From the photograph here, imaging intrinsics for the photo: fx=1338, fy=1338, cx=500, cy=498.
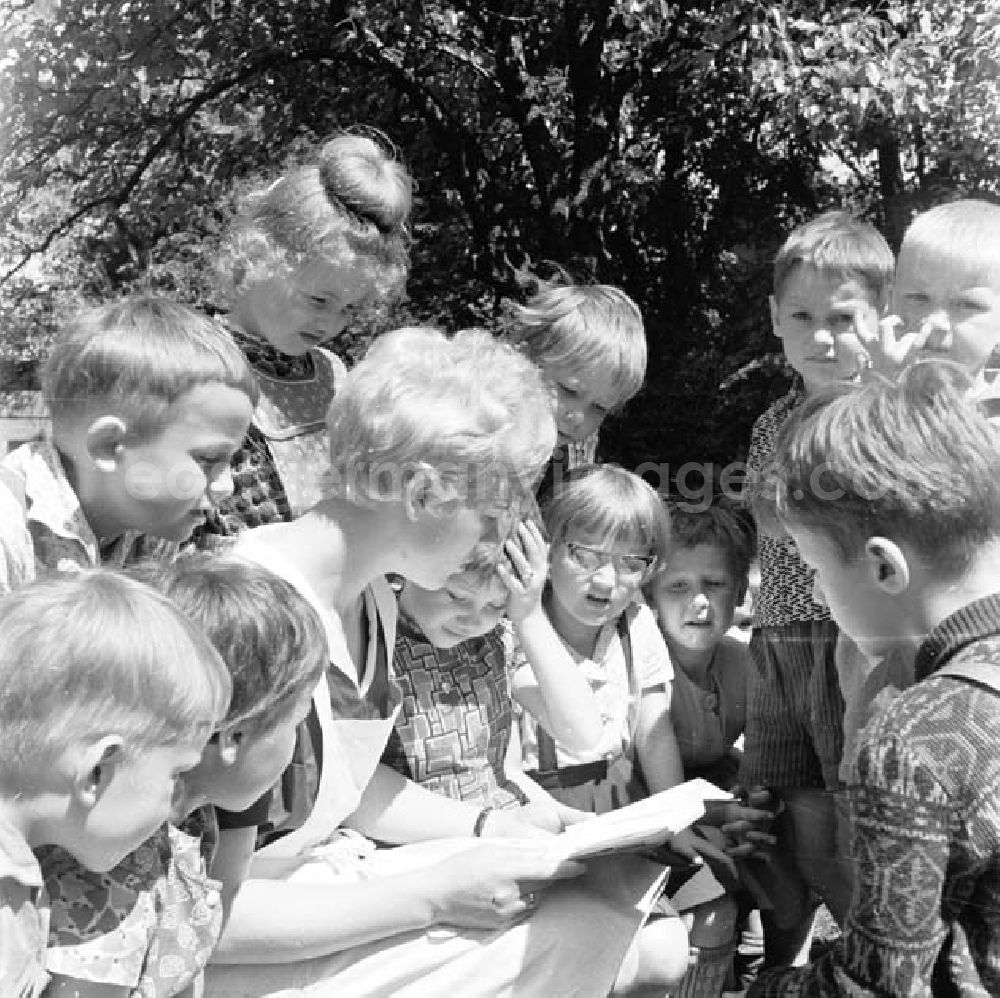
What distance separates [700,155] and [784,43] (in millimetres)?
1613

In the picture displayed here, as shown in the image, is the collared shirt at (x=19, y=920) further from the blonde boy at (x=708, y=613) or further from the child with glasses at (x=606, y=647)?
the blonde boy at (x=708, y=613)

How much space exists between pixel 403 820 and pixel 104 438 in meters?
0.81

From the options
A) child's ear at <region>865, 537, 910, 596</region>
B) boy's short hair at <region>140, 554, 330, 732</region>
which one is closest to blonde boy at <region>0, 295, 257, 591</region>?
boy's short hair at <region>140, 554, 330, 732</region>

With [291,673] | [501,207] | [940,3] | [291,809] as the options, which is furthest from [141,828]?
[501,207]

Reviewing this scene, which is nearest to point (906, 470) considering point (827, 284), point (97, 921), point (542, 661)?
point (97, 921)

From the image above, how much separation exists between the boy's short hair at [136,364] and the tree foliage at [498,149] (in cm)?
425

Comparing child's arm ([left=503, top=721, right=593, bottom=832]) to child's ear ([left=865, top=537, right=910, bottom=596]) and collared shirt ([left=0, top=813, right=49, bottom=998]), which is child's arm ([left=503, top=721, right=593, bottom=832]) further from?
collared shirt ([left=0, top=813, right=49, bottom=998])

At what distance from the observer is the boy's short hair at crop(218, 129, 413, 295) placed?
2.63 metres

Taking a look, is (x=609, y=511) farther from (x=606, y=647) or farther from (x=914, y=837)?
(x=914, y=837)

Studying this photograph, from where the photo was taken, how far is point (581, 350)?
286cm

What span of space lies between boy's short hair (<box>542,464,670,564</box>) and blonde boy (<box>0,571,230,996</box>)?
4.72ft

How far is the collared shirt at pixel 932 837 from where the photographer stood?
1415mm

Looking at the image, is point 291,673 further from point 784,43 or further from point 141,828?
point 784,43

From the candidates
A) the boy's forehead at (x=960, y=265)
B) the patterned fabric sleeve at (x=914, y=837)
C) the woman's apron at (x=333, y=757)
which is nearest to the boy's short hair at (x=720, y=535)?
the boy's forehead at (x=960, y=265)
